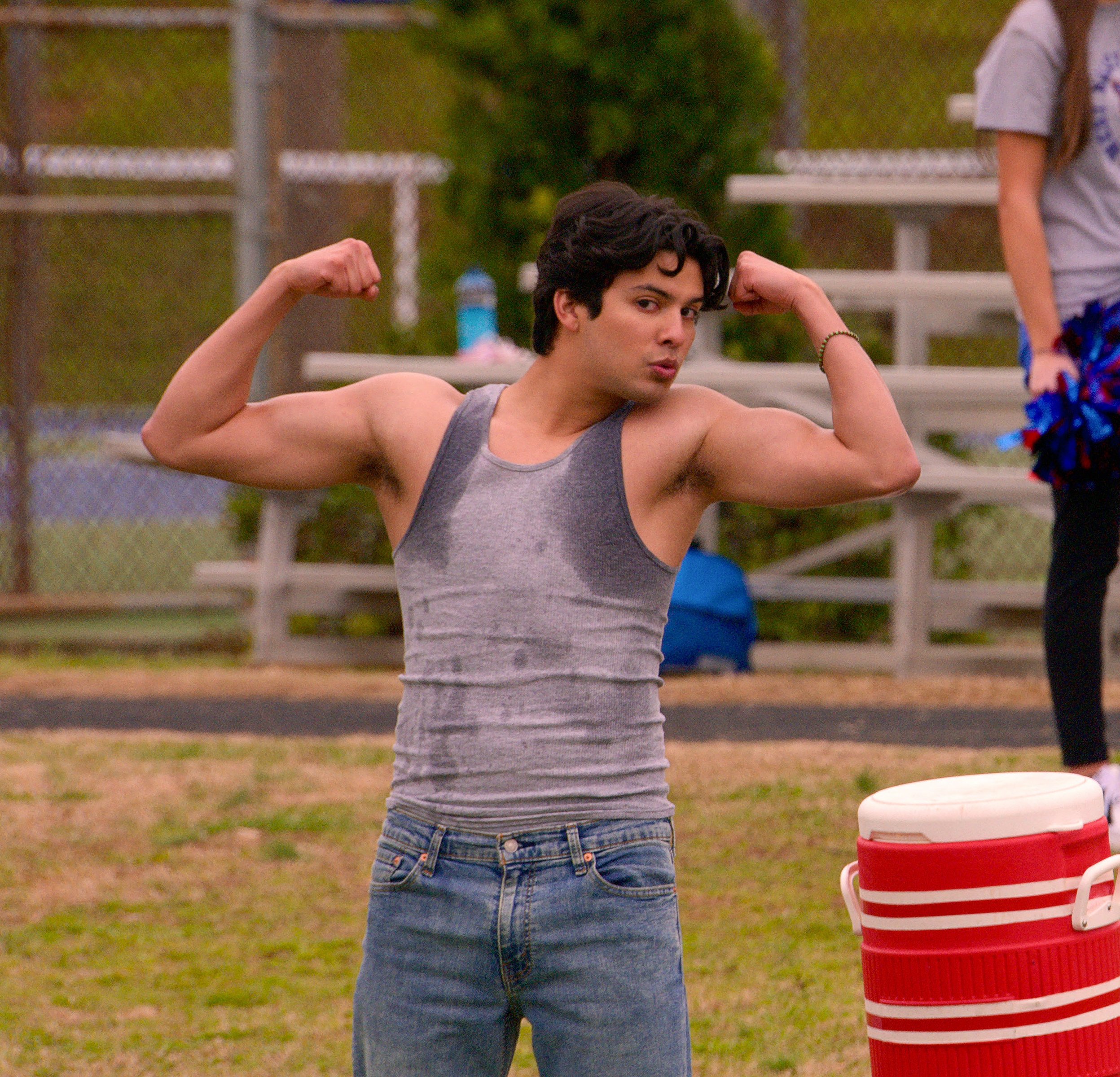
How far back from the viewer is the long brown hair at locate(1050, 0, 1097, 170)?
12.3 ft

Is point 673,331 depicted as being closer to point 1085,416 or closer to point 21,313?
point 1085,416

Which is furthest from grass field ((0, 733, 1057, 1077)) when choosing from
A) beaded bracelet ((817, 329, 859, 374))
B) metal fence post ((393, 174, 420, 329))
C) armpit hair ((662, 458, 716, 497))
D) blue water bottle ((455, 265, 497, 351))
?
metal fence post ((393, 174, 420, 329))

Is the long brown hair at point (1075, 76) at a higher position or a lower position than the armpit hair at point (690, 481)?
higher

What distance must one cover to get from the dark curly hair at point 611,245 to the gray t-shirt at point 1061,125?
5.62 feet

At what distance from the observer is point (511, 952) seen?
211cm

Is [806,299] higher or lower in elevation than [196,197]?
lower

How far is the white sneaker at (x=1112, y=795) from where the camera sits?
10.9 ft

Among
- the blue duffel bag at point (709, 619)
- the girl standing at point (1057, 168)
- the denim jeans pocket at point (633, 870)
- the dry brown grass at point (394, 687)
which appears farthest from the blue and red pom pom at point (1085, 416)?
the blue duffel bag at point (709, 619)

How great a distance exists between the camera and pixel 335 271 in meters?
2.32

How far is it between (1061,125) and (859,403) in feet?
6.06

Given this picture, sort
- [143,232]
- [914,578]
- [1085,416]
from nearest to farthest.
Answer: [1085,416], [914,578], [143,232]

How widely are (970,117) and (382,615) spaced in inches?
117

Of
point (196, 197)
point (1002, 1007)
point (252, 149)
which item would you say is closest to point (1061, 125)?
point (1002, 1007)

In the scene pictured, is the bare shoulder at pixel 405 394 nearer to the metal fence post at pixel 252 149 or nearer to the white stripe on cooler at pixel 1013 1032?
the white stripe on cooler at pixel 1013 1032
